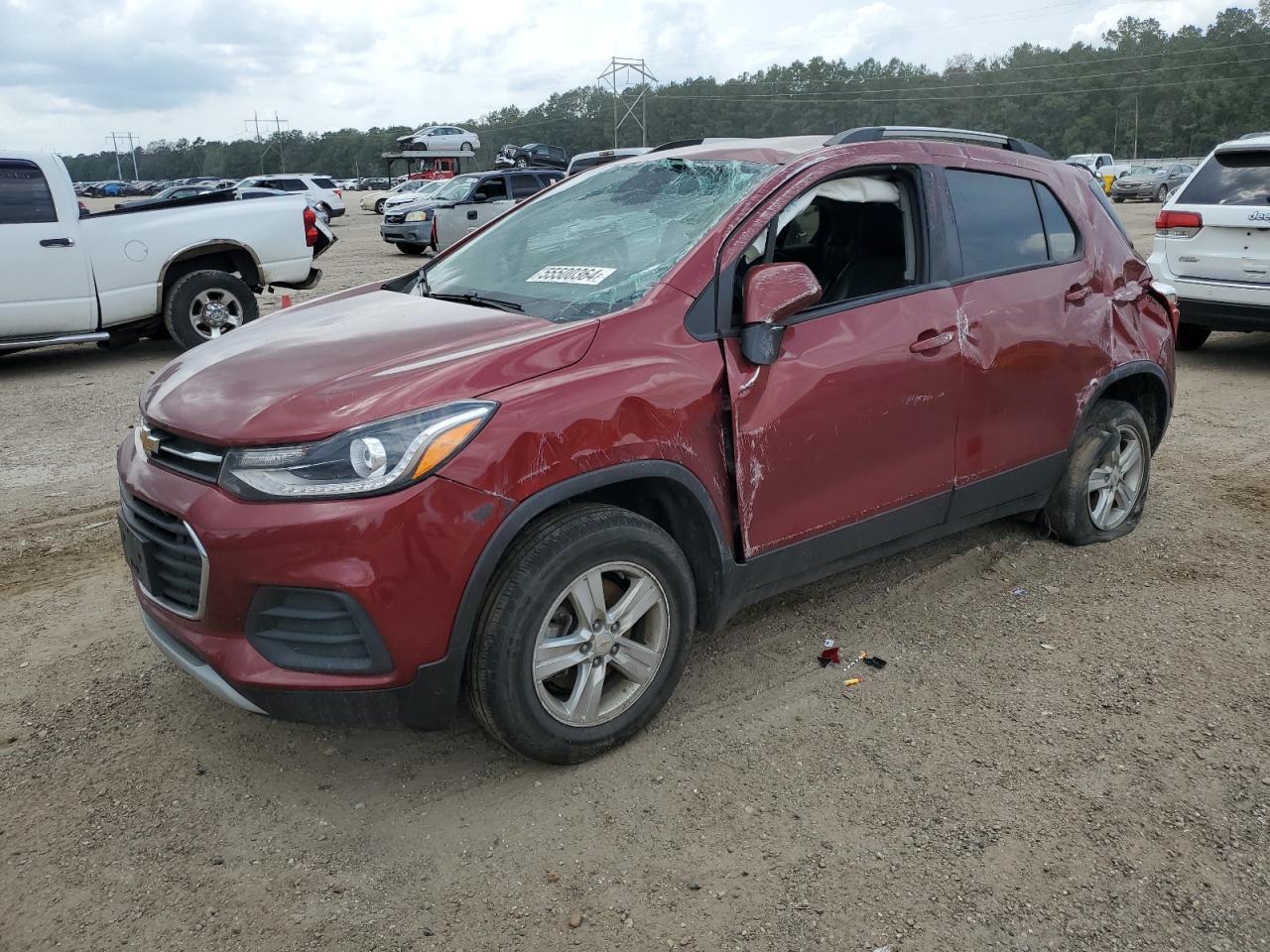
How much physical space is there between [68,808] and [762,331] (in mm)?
2441

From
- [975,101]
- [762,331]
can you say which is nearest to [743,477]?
[762,331]

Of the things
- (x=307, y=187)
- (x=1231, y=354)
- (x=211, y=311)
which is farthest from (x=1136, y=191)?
(x=211, y=311)

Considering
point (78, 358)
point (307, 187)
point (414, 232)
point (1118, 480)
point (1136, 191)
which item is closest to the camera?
point (1118, 480)

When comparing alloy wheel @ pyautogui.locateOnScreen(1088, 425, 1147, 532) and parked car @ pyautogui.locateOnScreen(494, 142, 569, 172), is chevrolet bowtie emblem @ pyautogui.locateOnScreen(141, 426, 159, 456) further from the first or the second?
parked car @ pyautogui.locateOnScreen(494, 142, 569, 172)

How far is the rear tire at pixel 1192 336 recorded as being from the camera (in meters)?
9.58

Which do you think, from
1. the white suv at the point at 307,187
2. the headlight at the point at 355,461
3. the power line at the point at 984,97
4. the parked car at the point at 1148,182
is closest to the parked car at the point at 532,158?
the white suv at the point at 307,187

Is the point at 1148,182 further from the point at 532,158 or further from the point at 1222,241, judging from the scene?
the point at 1222,241

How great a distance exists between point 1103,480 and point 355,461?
3.50 m

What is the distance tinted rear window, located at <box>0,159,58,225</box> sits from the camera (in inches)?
349

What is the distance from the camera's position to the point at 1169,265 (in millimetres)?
8695

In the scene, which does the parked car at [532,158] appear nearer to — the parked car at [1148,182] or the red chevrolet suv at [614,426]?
the parked car at [1148,182]

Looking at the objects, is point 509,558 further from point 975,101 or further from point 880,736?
point 975,101

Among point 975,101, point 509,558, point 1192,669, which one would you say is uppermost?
point 975,101

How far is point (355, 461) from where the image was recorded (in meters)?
2.65
